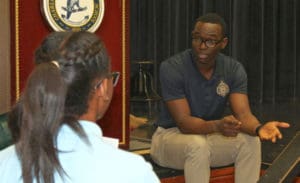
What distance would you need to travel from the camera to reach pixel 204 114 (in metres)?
2.93

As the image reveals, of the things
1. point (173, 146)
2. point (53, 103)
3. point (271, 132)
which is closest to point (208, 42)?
point (173, 146)

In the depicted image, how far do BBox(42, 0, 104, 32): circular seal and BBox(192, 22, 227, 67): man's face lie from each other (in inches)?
22.6

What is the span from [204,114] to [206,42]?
39cm

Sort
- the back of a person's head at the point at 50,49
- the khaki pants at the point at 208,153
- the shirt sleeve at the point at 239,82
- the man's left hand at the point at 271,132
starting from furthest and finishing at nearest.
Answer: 1. the shirt sleeve at the point at 239,82
2. the khaki pants at the point at 208,153
3. the man's left hand at the point at 271,132
4. the back of a person's head at the point at 50,49

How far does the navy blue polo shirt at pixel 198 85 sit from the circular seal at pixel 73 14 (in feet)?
1.58

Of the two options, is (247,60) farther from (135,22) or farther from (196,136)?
(196,136)

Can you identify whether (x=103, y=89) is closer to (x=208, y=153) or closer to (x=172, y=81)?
(x=208, y=153)

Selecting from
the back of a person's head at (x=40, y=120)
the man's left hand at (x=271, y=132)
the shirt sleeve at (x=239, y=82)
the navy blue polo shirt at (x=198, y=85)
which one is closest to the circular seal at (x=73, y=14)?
the navy blue polo shirt at (x=198, y=85)

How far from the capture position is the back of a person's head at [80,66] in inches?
40.3

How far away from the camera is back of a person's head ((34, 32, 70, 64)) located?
1064mm

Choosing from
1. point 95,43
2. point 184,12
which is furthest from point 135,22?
point 95,43

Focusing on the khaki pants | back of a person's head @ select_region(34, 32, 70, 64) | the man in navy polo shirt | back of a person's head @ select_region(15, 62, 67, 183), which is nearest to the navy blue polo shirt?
the man in navy polo shirt

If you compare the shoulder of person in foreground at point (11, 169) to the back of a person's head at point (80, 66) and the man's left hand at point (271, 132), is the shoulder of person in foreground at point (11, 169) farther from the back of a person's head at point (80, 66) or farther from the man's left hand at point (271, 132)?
the man's left hand at point (271, 132)

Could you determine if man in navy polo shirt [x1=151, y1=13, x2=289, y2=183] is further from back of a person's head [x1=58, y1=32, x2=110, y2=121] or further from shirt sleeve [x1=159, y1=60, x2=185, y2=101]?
back of a person's head [x1=58, y1=32, x2=110, y2=121]
